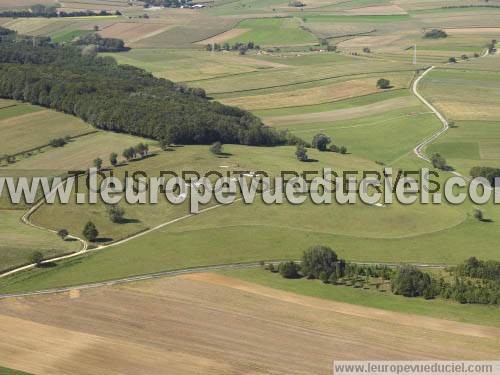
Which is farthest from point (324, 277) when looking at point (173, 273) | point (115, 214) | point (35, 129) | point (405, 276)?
point (35, 129)

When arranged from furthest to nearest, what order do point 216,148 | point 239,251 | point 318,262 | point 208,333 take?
point 216,148 < point 239,251 < point 318,262 < point 208,333

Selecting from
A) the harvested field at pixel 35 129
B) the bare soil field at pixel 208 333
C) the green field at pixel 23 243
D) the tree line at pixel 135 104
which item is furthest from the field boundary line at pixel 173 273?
the harvested field at pixel 35 129

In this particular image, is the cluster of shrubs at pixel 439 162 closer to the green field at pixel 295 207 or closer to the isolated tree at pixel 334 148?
the green field at pixel 295 207

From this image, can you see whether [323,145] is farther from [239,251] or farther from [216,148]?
[239,251]

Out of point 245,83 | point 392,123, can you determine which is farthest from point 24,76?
point 392,123

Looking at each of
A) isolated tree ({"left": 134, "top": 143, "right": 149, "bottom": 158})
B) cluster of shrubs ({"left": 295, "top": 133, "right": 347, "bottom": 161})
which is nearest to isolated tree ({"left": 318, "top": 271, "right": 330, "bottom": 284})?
isolated tree ({"left": 134, "top": 143, "right": 149, "bottom": 158})

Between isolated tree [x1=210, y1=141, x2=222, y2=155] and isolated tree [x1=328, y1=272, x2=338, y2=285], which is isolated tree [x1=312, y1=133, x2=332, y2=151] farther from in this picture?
isolated tree [x1=328, y1=272, x2=338, y2=285]
